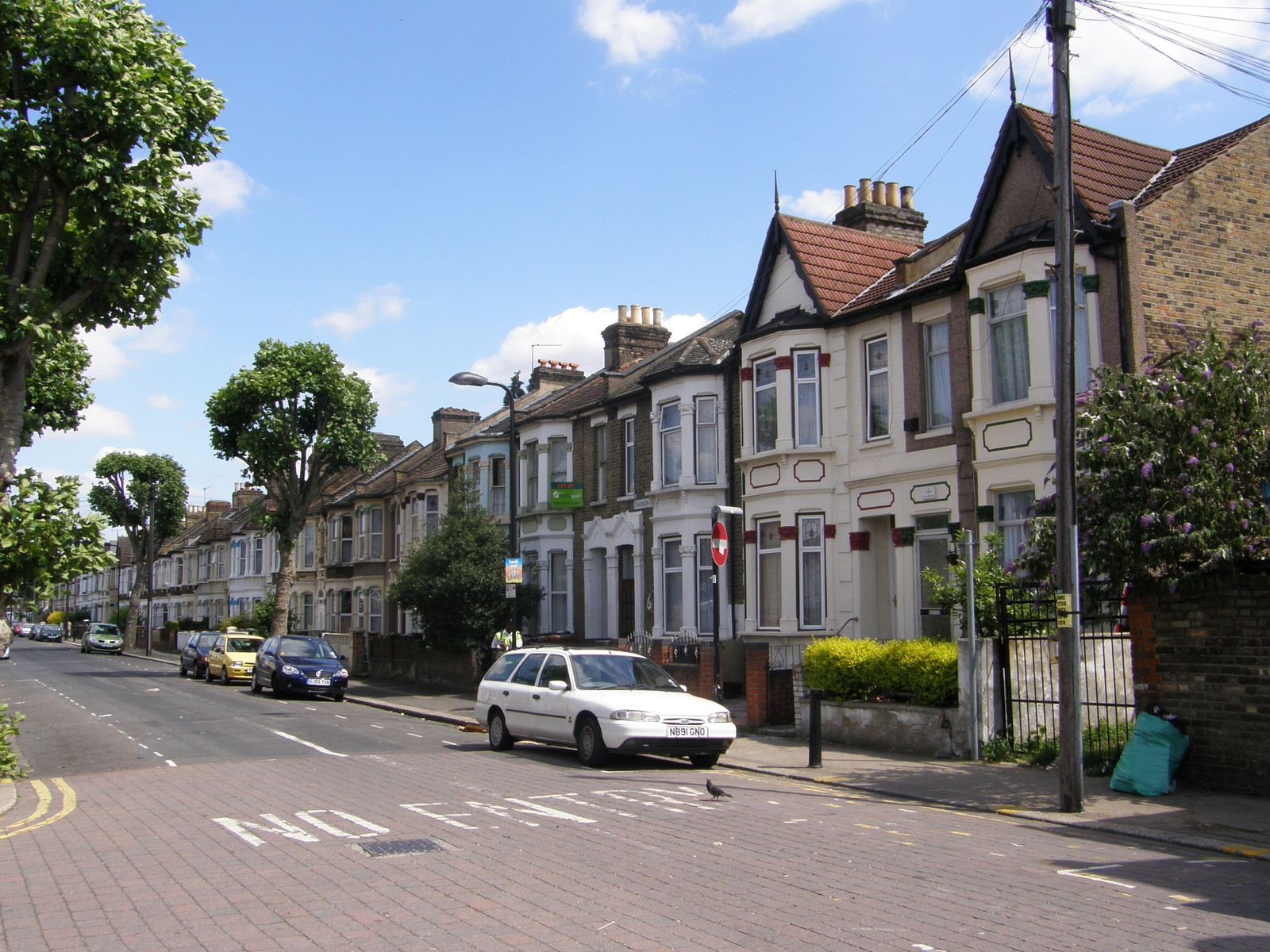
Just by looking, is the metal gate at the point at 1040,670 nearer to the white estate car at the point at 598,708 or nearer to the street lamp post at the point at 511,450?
the white estate car at the point at 598,708

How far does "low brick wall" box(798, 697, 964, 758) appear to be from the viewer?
14.2 metres

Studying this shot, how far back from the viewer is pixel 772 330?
71.6 ft

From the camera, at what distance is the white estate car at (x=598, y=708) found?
13.5m

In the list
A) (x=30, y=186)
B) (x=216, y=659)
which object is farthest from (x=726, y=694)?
(x=216, y=659)

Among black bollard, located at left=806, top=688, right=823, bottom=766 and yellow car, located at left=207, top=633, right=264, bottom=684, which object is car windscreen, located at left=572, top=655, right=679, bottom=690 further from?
yellow car, located at left=207, top=633, right=264, bottom=684

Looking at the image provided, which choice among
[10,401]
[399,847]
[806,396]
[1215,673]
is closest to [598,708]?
[399,847]

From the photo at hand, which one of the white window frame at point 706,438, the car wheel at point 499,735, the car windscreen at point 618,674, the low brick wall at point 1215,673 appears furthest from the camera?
the white window frame at point 706,438

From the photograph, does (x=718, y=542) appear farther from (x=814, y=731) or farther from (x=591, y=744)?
(x=591, y=744)

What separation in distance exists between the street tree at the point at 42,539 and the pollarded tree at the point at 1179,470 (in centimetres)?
1060

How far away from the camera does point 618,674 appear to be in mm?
14758

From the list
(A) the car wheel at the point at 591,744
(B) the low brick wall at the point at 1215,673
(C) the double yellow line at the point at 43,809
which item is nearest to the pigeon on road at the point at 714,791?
(A) the car wheel at the point at 591,744

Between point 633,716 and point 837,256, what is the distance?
12.8 m

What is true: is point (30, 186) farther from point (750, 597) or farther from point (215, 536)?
point (215, 536)

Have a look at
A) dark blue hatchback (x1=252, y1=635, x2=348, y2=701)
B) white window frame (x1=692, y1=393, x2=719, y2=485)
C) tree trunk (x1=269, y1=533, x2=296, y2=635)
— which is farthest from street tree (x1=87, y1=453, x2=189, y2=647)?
white window frame (x1=692, y1=393, x2=719, y2=485)
